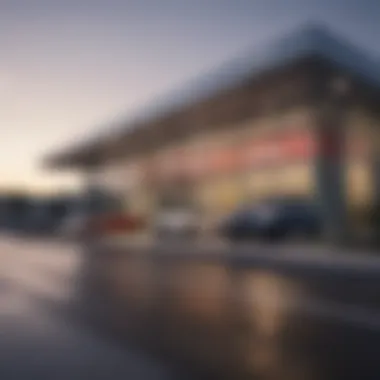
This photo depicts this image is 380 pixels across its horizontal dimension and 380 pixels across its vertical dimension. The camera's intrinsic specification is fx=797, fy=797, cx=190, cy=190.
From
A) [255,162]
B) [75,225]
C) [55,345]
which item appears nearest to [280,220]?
[255,162]

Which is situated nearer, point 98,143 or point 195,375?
point 195,375

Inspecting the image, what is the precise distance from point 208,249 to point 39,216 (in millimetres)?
25938

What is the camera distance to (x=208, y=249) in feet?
89.4

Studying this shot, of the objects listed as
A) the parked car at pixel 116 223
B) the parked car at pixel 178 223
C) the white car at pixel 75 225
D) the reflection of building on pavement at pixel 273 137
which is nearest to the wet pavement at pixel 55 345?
the reflection of building on pavement at pixel 273 137

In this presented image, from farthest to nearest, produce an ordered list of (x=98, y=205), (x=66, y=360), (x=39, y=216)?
(x=39, y=216)
(x=98, y=205)
(x=66, y=360)

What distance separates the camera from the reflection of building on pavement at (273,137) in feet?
75.7

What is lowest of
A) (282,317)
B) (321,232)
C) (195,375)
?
(195,375)

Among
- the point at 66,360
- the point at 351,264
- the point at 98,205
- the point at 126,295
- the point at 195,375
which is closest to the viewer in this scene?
the point at 195,375

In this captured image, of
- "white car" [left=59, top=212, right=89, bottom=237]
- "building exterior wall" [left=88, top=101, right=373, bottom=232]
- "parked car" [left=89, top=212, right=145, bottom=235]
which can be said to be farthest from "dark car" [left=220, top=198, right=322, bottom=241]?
"white car" [left=59, top=212, right=89, bottom=237]

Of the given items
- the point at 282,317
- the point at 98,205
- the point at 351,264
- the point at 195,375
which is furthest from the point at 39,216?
the point at 195,375

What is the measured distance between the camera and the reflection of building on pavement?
23.1 metres

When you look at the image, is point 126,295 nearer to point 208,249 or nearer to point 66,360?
point 66,360

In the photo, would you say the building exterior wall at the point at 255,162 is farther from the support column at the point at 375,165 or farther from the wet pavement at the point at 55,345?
the wet pavement at the point at 55,345

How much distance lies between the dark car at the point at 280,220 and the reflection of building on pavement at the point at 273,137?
2.69ft
